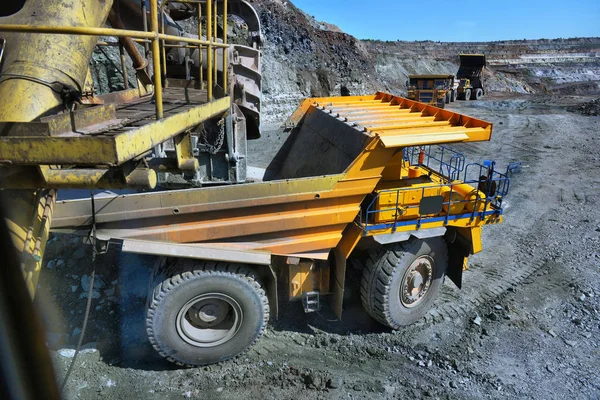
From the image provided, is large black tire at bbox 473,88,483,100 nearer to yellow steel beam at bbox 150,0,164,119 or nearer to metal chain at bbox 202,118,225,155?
metal chain at bbox 202,118,225,155

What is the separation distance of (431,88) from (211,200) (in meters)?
20.3

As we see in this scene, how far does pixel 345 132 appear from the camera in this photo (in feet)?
14.7

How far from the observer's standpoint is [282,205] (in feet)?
12.7

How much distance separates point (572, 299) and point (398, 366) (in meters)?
2.67

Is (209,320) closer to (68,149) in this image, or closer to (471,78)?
(68,149)

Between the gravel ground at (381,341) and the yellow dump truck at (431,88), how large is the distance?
1578 cm

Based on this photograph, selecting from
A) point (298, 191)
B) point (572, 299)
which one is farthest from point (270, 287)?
point (572, 299)

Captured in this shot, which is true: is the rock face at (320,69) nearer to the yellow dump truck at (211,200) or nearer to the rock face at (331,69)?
the rock face at (331,69)

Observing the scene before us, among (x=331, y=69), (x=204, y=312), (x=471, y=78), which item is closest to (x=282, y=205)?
(x=204, y=312)

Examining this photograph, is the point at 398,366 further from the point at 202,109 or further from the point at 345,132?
the point at 202,109

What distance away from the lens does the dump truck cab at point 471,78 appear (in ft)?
78.9

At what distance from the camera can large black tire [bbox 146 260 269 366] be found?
380 cm

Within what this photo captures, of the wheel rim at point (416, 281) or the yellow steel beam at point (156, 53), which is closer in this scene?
the yellow steel beam at point (156, 53)

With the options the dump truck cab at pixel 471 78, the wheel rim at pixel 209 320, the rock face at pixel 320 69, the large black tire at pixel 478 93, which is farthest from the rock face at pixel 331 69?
the wheel rim at pixel 209 320
